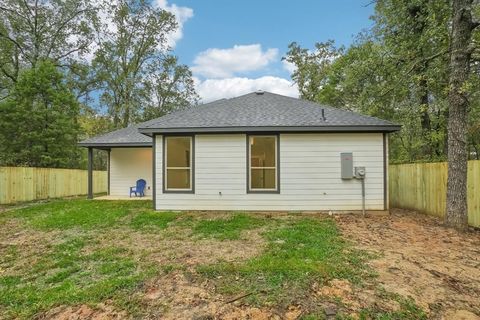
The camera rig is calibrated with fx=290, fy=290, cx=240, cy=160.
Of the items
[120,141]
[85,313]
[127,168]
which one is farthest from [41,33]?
[85,313]

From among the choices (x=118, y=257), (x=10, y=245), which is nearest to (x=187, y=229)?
(x=118, y=257)

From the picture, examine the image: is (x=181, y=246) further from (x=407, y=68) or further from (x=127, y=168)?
(x=127, y=168)

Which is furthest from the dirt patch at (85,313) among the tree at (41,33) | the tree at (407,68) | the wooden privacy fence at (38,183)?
the tree at (41,33)

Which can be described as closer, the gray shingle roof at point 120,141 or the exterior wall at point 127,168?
the gray shingle roof at point 120,141

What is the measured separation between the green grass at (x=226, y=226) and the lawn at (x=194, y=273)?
0.02 meters

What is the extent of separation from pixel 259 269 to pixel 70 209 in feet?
25.7

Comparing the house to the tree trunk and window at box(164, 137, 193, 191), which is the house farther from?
the tree trunk

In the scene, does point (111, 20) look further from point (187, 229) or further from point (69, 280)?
point (69, 280)

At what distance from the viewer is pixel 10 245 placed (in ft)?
18.0

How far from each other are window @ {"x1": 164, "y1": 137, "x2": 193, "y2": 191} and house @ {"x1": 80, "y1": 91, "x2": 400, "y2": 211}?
3cm

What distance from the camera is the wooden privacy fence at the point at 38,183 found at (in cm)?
1137

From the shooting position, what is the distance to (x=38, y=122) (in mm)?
14711

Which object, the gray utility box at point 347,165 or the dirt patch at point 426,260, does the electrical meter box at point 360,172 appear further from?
the dirt patch at point 426,260

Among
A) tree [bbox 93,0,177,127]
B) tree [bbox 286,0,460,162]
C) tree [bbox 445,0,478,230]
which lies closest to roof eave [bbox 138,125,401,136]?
tree [bbox 286,0,460,162]
